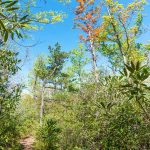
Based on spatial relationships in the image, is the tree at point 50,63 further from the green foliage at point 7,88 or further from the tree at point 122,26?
the green foliage at point 7,88

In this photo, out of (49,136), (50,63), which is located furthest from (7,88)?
(50,63)

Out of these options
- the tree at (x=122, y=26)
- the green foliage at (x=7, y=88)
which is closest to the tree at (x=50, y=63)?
the tree at (x=122, y=26)

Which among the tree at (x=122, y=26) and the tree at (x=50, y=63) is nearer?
the tree at (x=122, y=26)

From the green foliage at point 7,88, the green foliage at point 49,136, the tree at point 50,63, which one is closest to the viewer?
the green foliage at point 7,88

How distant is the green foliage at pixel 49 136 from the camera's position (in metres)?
18.1

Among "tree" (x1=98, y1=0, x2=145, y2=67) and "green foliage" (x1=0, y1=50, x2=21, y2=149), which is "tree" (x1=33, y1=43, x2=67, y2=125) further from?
"green foliage" (x1=0, y1=50, x2=21, y2=149)

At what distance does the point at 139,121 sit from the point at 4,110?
5039mm

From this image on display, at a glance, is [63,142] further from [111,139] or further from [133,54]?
[133,54]

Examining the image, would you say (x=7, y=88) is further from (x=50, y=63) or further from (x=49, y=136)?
(x=50, y=63)

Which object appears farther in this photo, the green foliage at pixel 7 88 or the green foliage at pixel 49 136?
the green foliage at pixel 49 136

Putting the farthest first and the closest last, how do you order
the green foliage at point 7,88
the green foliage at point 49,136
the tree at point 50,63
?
the tree at point 50,63 < the green foliage at point 49,136 < the green foliage at point 7,88

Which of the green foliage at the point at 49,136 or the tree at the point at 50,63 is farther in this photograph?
the tree at the point at 50,63

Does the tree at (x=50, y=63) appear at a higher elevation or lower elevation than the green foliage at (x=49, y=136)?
higher

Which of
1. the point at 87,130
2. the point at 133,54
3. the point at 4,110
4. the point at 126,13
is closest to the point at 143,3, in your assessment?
the point at 126,13
